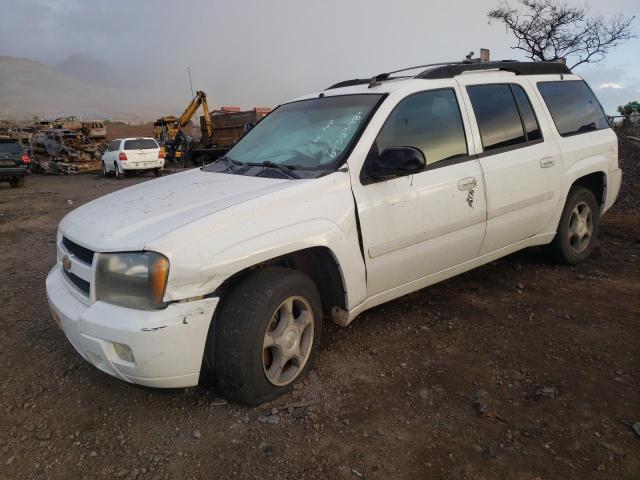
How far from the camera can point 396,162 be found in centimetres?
276

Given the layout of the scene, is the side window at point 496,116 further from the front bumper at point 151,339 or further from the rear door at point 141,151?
the rear door at point 141,151

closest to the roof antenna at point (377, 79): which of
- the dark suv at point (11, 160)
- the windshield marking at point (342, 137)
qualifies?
the windshield marking at point (342, 137)

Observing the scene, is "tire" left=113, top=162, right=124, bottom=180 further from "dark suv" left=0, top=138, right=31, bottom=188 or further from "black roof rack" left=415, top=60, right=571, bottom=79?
"black roof rack" left=415, top=60, right=571, bottom=79

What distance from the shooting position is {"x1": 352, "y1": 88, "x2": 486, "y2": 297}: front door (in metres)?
2.89

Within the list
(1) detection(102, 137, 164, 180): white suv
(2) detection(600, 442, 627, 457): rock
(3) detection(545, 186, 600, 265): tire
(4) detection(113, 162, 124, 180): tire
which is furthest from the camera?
(4) detection(113, 162, 124, 180): tire

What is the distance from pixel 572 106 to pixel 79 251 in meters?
4.34

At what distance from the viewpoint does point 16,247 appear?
663 centimetres

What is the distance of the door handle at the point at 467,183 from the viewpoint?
128 inches

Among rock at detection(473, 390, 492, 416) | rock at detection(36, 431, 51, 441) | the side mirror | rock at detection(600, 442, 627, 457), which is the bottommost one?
rock at detection(600, 442, 627, 457)

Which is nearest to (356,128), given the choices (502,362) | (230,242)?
(230,242)

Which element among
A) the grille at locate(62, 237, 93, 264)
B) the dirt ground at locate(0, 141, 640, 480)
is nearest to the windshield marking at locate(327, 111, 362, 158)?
A: the dirt ground at locate(0, 141, 640, 480)

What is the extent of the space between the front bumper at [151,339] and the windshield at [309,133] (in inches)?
49.2

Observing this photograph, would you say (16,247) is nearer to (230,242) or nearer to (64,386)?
(64,386)

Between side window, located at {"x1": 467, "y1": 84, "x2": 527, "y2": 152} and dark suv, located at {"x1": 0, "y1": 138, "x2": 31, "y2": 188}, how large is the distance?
16411 mm
